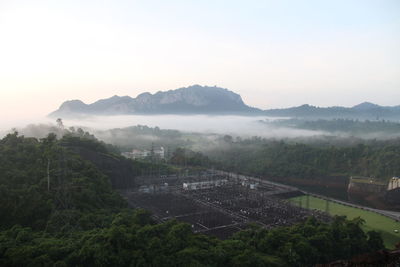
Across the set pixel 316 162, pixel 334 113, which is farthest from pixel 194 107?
pixel 316 162

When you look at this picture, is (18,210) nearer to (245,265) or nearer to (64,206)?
(64,206)

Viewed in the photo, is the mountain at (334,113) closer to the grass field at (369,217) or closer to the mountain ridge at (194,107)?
the mountain ridge at (194,107)

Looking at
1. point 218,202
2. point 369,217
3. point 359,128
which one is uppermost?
point 359,128

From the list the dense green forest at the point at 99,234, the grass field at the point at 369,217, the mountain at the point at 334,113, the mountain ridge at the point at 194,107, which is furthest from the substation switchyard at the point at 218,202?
the mountain at the point at 334,113

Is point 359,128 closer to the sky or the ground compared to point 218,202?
closer to the sky

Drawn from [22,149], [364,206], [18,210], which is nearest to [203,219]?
[18,210]

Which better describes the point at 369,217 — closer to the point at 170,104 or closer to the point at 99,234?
the point at 99,234

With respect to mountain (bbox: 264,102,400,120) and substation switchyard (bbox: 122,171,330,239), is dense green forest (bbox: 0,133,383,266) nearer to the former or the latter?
substation switchyard (bbox: 122,171,330,239)
